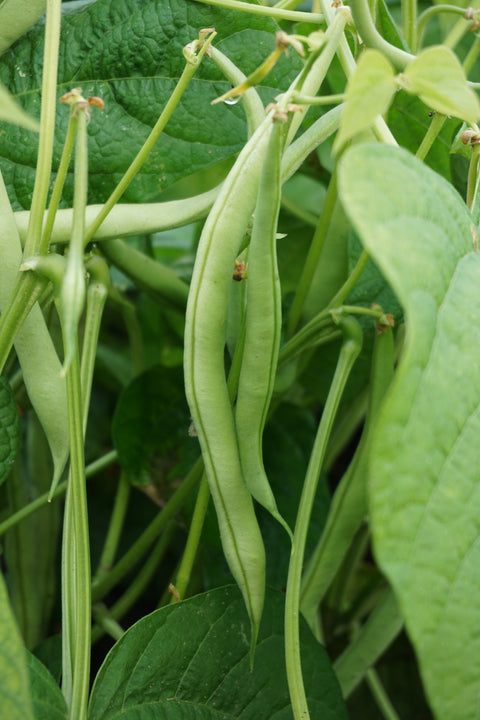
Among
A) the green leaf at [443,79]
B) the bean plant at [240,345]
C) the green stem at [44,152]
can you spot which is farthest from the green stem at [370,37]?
the green stem at [44,152]

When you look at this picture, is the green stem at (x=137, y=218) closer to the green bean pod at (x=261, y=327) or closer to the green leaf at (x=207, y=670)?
the green bean pod at (x=261, y=327)

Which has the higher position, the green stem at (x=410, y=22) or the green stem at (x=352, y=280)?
the green stem at (x=410, y=22)

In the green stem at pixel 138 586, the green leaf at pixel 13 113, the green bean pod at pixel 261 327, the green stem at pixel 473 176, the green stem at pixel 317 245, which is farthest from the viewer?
the green stem at pixel 138 586

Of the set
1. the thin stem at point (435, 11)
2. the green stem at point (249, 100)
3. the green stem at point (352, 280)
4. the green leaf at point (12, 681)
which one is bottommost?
the green leaf at point (12, 681)

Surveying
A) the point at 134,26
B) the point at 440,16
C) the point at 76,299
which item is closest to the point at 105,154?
the point at 134,26

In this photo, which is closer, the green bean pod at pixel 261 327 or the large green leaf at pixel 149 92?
the green bean pod at pixel 261 327

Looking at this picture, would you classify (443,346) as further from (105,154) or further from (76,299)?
(105,154)
